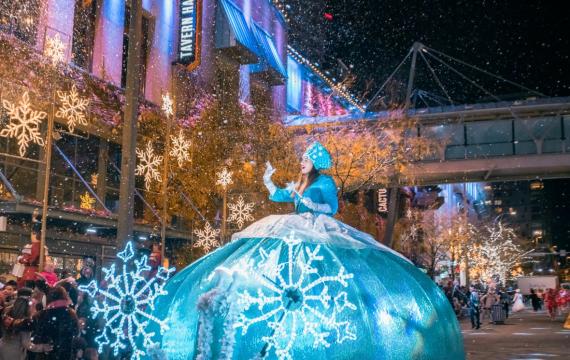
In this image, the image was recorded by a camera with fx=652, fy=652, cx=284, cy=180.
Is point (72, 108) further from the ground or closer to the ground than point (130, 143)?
further from the ground

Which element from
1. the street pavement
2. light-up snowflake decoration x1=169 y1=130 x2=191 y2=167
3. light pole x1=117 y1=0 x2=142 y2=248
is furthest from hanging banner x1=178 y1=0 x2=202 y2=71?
light pole x1=117 y1=0 x2=142 y2=248

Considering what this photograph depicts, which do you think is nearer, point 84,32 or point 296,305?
point 296,305

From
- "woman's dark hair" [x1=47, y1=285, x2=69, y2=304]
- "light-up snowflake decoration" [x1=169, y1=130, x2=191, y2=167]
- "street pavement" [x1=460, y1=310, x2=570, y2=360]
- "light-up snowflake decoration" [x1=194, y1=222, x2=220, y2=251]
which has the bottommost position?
"street pavement" [x1=460, y1=310, x2=570, y2=360]

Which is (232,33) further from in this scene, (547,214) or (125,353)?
(547,214)

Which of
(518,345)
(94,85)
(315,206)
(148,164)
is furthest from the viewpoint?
(94,85)

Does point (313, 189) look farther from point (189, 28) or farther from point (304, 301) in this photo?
point (189, 28)

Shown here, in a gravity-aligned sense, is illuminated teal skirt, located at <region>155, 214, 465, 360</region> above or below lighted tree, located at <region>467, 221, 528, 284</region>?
below

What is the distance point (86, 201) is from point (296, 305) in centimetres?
1655

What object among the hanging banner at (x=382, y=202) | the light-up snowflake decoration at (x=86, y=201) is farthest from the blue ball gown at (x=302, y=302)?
the hanging banner at (x=382, y=202)

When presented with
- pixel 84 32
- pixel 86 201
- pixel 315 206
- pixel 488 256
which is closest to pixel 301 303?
pixel 315 206

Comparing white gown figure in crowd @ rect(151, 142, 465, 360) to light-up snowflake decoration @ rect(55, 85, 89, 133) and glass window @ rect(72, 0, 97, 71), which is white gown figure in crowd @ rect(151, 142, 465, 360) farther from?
glass window @ rect(72, 0, 97, 71)

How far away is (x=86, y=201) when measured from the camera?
2023 centimetres

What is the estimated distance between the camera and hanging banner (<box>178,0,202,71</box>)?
2478 cm

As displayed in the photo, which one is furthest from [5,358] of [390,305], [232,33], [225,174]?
[232,33]
